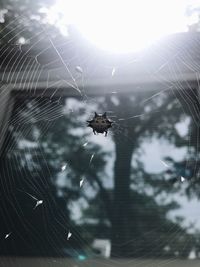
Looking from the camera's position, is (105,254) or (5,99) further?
(5,99)

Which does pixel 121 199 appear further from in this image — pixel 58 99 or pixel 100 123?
pixel 58 99

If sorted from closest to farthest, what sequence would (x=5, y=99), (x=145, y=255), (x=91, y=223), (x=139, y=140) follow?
(x=145, y=255)
(x=91, y=223)
(x=139, y=140)
(x=5, y=99)

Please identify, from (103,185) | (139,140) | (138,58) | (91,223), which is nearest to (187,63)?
(138,58)

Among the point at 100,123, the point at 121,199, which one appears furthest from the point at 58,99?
the point at 121,199

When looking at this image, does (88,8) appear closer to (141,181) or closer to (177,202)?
(141,181)

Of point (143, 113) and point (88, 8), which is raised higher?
point (88, 8)
